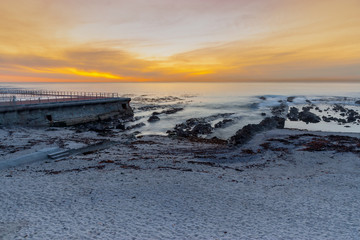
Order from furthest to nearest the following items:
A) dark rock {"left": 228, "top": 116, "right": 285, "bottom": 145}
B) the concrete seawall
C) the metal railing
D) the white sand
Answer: the metal railing < the concrete seawall < dark rock {"left": 228, "top": 116, "right": 285, "bottom": 145} < the white sand

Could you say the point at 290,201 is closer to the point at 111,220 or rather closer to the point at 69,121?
the point at 111,220

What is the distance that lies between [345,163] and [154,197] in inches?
604

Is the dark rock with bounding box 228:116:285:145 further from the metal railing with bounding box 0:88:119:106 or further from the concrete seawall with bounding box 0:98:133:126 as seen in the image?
the metal railing with bounding box 0:88:119:106

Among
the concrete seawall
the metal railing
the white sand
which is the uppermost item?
the metal railing

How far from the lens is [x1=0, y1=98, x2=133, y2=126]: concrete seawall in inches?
1164

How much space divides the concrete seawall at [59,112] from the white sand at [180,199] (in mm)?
18860

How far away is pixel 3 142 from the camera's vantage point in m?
21.1

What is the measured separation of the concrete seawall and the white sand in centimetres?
1886

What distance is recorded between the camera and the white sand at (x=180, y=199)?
800 cm

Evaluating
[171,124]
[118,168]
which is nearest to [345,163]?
[118,168]

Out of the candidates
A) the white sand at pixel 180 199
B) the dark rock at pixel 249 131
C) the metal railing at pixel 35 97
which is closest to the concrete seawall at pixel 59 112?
the metal railing at pixel 35 97

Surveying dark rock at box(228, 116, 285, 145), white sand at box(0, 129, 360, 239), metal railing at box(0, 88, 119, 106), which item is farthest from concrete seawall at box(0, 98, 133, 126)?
dark rock at box(228, 116, 285, 145)

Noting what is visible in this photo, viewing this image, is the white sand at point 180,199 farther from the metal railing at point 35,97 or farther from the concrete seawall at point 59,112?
the metal railing at point 35,97

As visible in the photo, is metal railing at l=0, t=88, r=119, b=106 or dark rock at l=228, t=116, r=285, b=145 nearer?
dark rock at l=228, t=116, r=285, b=145
